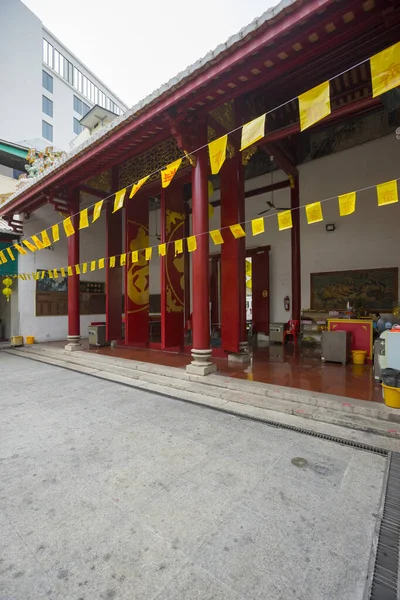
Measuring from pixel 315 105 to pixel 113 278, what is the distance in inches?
258

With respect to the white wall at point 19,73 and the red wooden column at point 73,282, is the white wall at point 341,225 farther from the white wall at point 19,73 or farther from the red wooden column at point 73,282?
the white wall at point 19,73

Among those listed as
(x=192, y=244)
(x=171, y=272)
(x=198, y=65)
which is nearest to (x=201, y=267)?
(x=192, y=244)

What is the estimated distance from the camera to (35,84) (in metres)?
23.4

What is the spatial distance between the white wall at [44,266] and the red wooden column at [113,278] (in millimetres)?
2644

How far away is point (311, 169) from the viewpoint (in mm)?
7918

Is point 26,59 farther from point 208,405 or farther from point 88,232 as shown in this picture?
point 208,405

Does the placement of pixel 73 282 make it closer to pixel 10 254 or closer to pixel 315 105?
pixel 10 254

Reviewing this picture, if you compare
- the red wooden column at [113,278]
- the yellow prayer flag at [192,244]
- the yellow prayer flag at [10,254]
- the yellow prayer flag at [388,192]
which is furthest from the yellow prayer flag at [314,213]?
the yellow prayer flag at [10,254]

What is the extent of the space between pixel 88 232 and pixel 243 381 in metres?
8.80

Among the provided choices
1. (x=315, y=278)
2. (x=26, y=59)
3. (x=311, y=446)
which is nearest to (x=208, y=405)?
(x=311, y=446)

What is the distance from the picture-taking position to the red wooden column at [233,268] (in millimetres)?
5754

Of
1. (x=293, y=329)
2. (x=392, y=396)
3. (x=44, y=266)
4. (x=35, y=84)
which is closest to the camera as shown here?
(x=392, y=396)

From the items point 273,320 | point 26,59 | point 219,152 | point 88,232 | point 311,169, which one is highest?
point 26,59

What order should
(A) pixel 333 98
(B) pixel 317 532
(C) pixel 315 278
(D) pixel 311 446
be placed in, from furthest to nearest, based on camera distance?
(C) pixel 315 278 < (A) pixel 333 98 < (D) pixel 311 446 < (B) pixel 317 532
